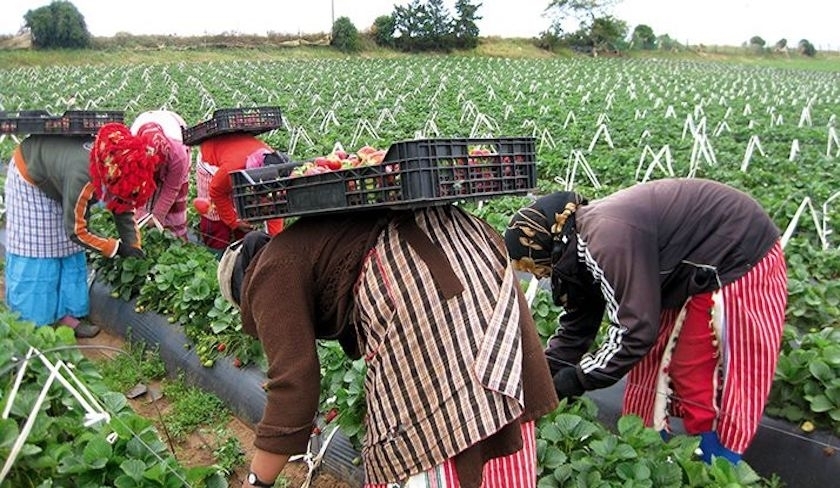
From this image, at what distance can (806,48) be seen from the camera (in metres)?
57.4

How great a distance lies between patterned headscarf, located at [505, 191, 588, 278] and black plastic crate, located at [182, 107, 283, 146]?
2.65 metres

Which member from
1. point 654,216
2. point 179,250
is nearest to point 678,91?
point 179,250

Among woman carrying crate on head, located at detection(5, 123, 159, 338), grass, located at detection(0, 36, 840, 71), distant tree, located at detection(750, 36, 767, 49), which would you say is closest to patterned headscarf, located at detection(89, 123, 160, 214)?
woman carrying crate on head, located at detection(5, 123, 159, 338)

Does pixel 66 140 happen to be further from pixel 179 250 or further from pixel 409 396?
pixel 409 396

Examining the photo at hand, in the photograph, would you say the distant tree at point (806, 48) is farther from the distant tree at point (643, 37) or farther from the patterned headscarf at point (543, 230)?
the patterned headscarf at point (543, 230)

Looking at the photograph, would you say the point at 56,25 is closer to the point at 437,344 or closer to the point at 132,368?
the point at 132,368

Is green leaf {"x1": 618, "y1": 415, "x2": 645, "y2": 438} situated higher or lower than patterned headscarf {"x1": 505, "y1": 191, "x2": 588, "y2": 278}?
lower

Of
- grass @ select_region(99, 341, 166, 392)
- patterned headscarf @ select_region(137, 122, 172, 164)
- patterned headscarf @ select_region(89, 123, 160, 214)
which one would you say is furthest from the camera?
patterned headscarf @ select_region(137, 122, 172, 164)

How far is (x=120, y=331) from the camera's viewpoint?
4.75 meters

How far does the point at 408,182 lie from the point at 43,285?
384 centimetres

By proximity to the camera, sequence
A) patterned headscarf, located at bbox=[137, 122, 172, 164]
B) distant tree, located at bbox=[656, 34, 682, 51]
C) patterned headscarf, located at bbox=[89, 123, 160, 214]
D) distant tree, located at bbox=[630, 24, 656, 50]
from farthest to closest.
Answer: distant tree, located at bbox=[656, 34, 682, 51], distant tree, located at bbox=[630, 24, 656, 50], patterned headscarf, located at bbox=[137, 122, 172, 164], patterned headscarf, located at bbox=[89, 123, 160, 214]

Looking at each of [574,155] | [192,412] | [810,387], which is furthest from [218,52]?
[810,387]

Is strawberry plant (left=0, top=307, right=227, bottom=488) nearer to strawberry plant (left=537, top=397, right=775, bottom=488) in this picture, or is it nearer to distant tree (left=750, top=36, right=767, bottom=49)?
strawberry plant (left=537, top=397, right=775, bottom=488)

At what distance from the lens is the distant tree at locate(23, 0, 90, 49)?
35688 millimetres
